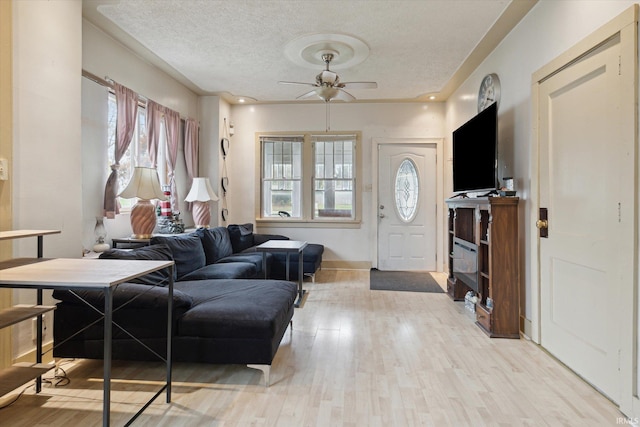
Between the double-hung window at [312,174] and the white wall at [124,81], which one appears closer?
the white wall at [124,81]

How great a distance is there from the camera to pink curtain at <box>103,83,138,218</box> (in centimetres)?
353

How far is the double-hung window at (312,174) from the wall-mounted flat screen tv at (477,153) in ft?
7.01

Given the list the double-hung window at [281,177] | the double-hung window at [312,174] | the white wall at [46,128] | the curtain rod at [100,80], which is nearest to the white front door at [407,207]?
the double-hung window at [312,174]

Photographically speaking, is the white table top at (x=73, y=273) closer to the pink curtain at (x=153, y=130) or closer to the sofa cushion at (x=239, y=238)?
the pink curtain at (x=153, y=130)

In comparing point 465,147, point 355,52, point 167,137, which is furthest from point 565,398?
point 167,137

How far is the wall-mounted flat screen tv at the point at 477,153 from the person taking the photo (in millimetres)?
3281

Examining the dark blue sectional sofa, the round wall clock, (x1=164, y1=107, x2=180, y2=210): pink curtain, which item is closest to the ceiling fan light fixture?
the round wall clock

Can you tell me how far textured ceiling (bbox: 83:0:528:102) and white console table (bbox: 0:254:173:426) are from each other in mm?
2329

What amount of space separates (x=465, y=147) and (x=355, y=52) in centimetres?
164

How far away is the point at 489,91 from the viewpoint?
403 cm

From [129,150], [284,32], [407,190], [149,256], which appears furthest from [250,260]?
[407,190]

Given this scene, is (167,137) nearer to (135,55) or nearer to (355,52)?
(135,55)

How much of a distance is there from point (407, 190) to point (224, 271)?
140 inches

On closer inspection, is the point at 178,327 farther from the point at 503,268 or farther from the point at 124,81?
the point at 124,81
